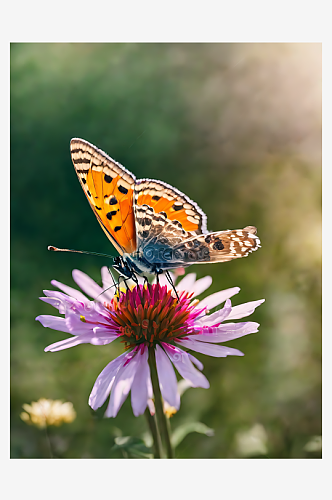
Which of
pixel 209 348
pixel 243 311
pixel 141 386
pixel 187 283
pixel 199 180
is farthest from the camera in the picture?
pixel 199 180

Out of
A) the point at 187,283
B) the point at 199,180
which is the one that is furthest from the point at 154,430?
the point at 199,180

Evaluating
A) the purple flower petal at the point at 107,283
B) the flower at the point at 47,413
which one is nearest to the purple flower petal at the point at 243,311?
the purple flower petal at the point at 107,283

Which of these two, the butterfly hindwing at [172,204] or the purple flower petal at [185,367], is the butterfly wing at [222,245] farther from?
the purple flower petal at [185,367]

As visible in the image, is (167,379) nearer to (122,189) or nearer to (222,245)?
(222,245)

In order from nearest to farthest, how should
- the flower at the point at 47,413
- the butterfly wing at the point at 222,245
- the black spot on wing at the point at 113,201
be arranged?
the butterfly wing at the point at 222,245, the black spot on wing at the point at 113,201, the flower at the point at 47,413

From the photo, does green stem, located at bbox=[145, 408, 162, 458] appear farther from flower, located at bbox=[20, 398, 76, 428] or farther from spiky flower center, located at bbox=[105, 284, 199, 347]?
flower, located at bbox=[20, 398, 76, 428]

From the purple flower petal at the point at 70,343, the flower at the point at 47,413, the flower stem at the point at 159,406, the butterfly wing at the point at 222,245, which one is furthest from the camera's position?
the flower at the point at 47,413

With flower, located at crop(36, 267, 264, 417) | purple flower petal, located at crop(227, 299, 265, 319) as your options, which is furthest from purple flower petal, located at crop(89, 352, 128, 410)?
purple flower petal, located at crop(227, 299, 265, 319)
